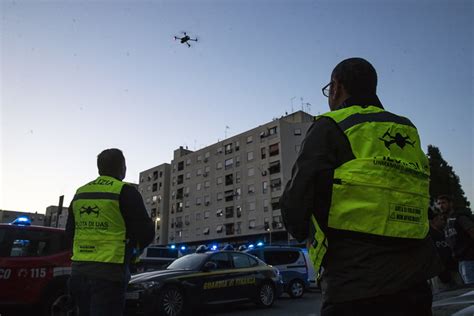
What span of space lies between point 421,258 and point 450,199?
17.1 ft

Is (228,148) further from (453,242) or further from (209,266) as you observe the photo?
(453,242)

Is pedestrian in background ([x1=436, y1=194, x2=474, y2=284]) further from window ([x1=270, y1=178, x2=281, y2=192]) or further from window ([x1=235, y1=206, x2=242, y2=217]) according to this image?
window ([x1=235, y1=206, x2=242, y2=217])

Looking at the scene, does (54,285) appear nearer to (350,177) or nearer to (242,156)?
(350,177)

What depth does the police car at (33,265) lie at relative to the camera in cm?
677

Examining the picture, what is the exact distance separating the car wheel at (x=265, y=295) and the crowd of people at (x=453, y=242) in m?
5.52

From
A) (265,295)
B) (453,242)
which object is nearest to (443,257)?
(453,242)

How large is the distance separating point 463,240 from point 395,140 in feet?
15.2

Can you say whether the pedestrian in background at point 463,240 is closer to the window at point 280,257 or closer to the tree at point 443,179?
the window at point 280,257

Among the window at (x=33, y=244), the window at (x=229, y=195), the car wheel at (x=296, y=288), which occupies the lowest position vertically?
the car wheel at (x=296, y=288)

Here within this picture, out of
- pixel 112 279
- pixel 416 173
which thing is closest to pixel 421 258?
pixel 416 173

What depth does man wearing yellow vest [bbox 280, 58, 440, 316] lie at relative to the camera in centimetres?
168

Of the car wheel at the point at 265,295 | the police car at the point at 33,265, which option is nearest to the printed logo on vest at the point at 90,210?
the police car at the point at 33,265

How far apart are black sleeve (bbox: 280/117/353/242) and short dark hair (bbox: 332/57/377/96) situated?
330 millimetres

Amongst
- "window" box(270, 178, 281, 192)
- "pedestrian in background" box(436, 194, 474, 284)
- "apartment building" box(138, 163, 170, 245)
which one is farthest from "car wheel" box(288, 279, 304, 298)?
"apartment building" box(138, 163, 170, 245)
